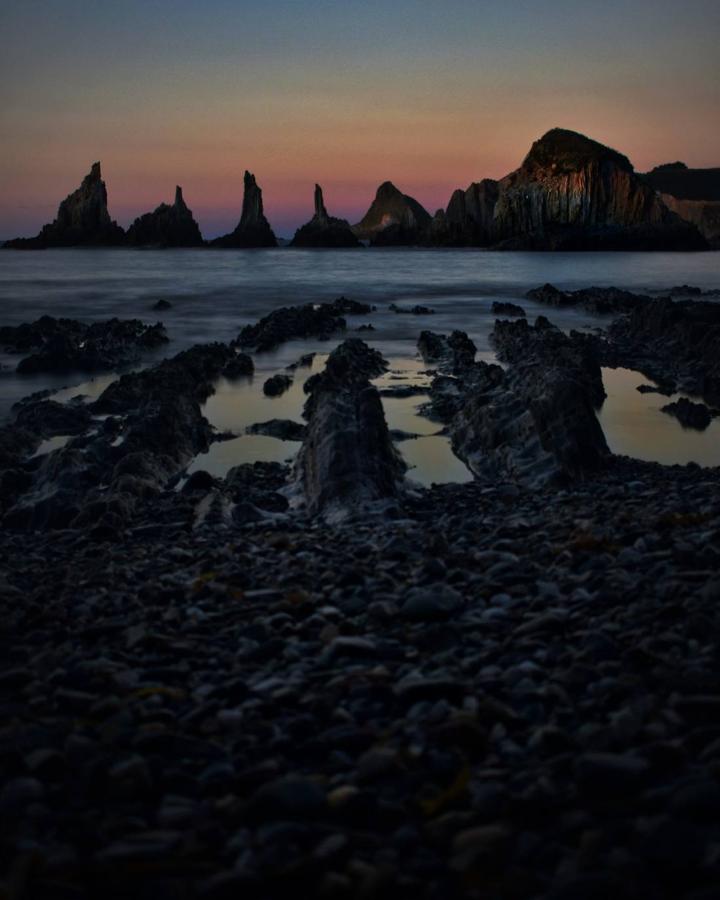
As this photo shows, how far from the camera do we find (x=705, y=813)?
9.46ft

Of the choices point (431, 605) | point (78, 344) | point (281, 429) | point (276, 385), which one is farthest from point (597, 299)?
point (431, 605)

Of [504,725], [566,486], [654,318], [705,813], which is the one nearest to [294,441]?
[566,486]

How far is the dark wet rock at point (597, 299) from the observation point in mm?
35625

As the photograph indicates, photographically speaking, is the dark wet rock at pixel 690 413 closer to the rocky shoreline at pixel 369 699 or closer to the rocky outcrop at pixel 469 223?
the rocky shoreline at pixel 369 699

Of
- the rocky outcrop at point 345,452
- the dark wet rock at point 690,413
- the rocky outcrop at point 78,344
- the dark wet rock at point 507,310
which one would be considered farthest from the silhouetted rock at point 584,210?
the rocky outcrop at point 345,452

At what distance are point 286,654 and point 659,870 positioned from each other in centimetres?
247

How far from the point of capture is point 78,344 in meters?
26.0

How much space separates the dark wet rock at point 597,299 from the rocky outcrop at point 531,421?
19.2 m

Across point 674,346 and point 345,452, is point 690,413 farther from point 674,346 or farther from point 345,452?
point 345,452

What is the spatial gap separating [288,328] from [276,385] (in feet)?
→ 32.4

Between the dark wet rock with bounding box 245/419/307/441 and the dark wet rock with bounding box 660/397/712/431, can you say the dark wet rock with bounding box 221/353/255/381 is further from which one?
the dark wet rock with bounding box 660/397/712/431

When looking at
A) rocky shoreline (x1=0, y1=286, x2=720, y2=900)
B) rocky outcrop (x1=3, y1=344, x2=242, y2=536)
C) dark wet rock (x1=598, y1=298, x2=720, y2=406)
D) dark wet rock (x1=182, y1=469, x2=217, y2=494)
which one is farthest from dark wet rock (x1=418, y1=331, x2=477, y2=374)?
rocky shoreline (x1=0, y1=286, x2=720, y2=900)

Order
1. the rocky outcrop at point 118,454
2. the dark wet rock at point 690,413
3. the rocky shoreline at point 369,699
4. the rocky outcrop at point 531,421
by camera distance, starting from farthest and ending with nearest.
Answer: the dark wet rock at point 690,413
the rocky outcrop at point 531,421
the rocky outcrop at point 118,454
the rocky shoreline at point 369,699

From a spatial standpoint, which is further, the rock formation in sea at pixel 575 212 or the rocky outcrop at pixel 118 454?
the rock formation in sea at pixel 575 212
